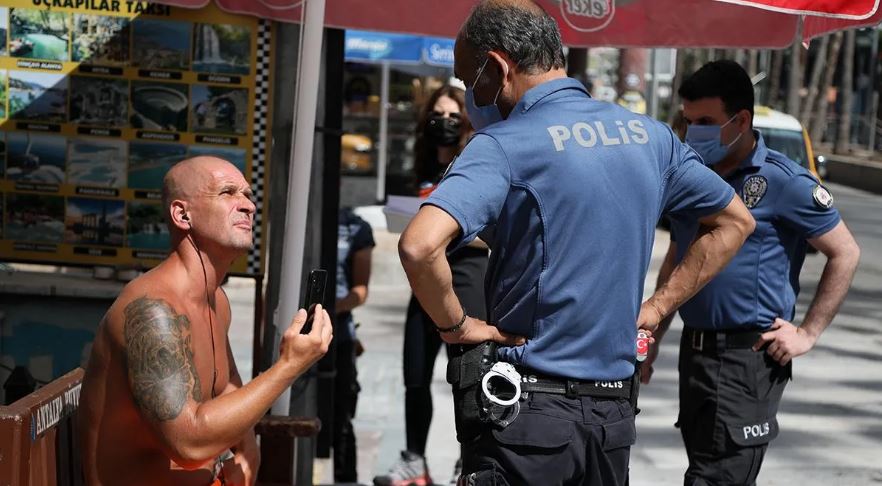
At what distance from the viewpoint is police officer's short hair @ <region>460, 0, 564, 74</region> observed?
307 cm

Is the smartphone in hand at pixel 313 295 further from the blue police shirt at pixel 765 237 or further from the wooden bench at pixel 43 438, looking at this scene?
the blue police shirt at pixel 765 237

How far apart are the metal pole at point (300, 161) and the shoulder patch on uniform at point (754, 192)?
1.48 metres

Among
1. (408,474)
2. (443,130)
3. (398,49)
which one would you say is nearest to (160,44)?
(443,130)

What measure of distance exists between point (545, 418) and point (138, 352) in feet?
3.18

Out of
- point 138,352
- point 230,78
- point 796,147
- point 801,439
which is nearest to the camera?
point 138,352

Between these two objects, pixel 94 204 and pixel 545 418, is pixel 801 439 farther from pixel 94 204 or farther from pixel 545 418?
pixel 545 418

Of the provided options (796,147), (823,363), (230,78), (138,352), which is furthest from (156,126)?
(796,147)

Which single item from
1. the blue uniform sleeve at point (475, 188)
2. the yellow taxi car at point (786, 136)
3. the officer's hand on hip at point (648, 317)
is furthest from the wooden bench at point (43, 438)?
the yellow taxi car at point (786, 136)

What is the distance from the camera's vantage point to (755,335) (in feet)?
14.7

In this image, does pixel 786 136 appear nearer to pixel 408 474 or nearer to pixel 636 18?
pixel 408 474

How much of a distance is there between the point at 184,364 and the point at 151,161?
215 cm

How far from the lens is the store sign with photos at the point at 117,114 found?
500cm

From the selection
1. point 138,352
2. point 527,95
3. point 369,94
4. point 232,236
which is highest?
point 527,95

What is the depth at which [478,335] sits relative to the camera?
313cm
